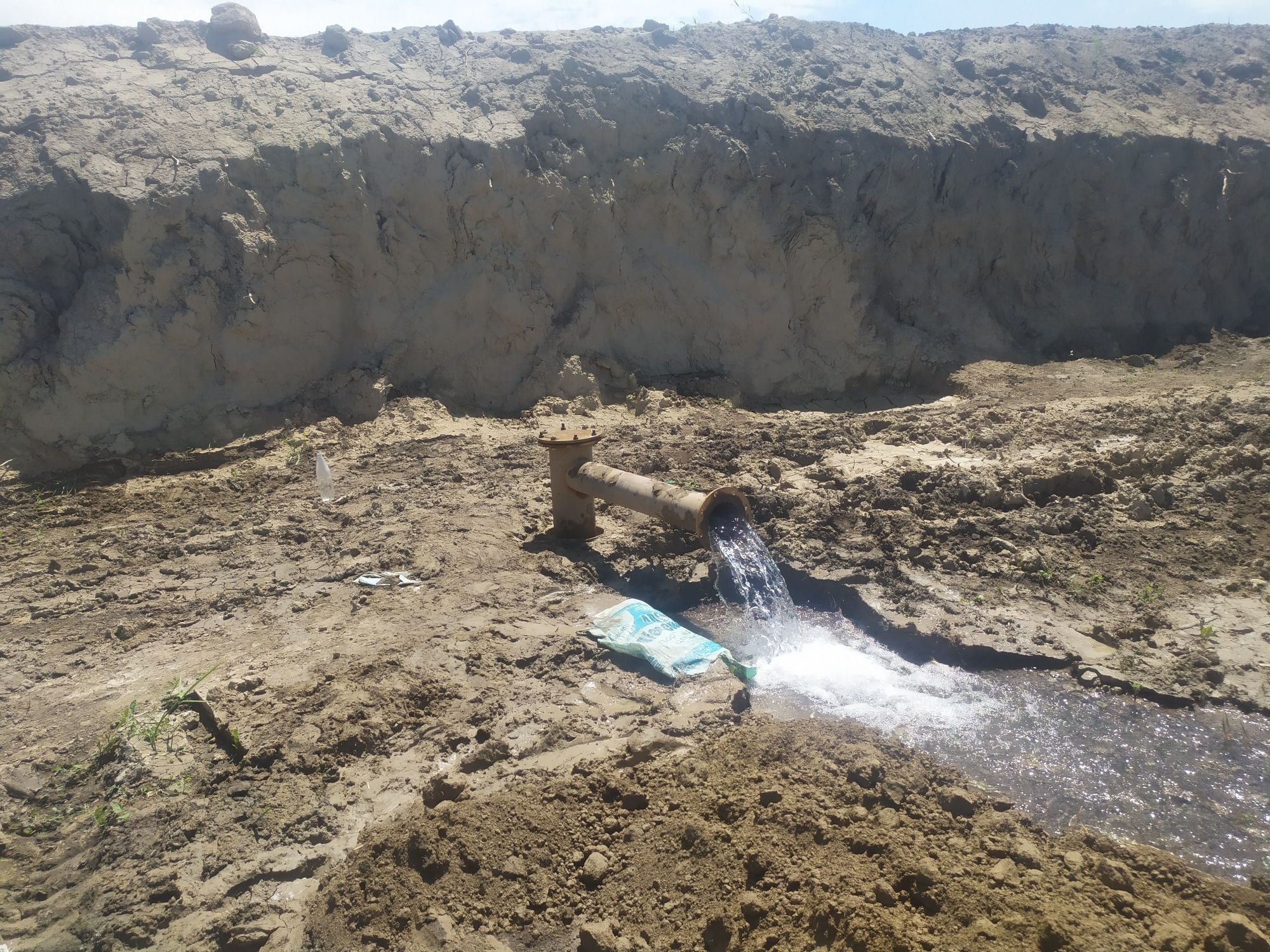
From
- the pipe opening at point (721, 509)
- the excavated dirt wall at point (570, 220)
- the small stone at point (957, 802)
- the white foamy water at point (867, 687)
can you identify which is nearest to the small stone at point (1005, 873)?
the small stone at point (957, 802)

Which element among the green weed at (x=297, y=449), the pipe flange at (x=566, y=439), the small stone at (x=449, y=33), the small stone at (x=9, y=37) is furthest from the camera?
the small stone at (x=449, y=33)

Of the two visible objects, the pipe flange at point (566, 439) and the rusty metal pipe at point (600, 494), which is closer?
the rusty metal pipe at point (600, 494)

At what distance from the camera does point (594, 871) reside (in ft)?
8.72

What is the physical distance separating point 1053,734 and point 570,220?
266 inches

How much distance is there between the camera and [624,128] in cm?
877

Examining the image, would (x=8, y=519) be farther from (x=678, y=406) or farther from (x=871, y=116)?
(x=871, y=116)

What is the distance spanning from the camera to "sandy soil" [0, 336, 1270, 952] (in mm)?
2521

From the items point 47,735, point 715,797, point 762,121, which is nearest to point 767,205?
point 762,121

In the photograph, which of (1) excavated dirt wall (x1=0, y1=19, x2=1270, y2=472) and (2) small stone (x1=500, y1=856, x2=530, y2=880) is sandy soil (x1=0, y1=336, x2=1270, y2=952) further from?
(1) excavated dirt wall (x1=0, y1=19, x2=1270, y2=472)

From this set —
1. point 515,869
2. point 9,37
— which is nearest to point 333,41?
point 9,37

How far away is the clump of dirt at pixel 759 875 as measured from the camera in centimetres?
237

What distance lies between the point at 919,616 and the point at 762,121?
6.83m

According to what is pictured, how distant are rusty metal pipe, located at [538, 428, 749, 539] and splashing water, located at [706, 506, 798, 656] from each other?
0.28ft

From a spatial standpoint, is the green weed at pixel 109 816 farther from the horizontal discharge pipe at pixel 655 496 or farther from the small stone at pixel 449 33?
the small stone at pixel 449 33
